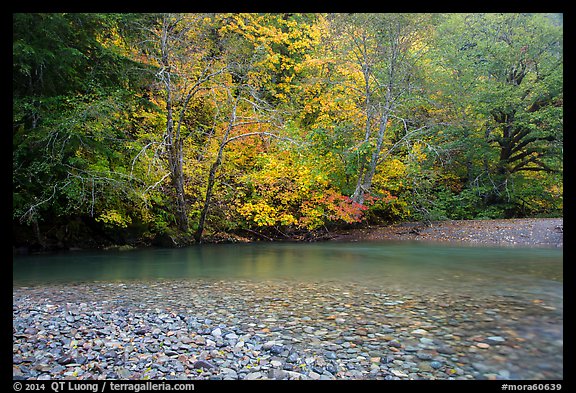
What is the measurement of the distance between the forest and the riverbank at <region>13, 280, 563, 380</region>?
5.77 metres

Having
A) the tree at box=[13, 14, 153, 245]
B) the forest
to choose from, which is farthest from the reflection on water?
the forest

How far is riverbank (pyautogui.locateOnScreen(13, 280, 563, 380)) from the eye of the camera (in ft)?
10.7

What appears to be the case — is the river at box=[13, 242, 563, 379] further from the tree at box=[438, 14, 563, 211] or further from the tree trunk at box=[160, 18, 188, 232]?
the tree at box=[438, 14, 563, 211]

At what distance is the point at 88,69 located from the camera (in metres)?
11.5

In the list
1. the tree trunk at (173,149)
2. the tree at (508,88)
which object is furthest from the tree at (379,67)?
the tree trunk at (173,149)

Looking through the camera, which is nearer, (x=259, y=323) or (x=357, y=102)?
(x=259, y=323)

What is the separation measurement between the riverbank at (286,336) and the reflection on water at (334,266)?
46.8 inches

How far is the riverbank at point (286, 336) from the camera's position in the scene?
3.27 meters
